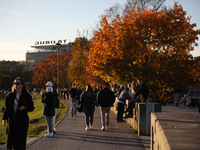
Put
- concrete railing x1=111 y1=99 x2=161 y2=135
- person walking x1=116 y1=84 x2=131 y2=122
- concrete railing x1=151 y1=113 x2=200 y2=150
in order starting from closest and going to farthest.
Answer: concrete railing x1=151 y1=113 x2=200 y2=150
concrete railing x1=111 y1=99 x2=161 y2=135
person walking x1=116 y1=84 x2=131 y2=122

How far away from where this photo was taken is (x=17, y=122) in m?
6.57

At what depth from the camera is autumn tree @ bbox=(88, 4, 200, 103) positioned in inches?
826

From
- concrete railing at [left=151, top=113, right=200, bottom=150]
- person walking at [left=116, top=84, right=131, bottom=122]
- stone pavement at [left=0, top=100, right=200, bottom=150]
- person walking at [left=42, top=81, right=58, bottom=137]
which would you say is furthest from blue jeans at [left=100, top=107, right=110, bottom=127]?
concrete railing at [left=151, top=113, right=200, bottom=150]

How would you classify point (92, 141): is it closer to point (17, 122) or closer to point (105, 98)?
point (105, 98)

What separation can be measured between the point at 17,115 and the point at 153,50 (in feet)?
53.1

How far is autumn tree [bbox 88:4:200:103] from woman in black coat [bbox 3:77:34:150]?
1436 centimetres

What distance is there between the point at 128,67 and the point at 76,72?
26903mm

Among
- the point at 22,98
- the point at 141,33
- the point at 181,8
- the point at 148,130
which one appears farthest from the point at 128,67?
the point at 22,98

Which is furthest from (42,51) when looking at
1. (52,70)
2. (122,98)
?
(122,98)

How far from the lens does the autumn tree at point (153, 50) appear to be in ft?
68.8

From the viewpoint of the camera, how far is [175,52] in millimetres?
21688

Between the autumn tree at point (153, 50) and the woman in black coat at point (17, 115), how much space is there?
1436 cm

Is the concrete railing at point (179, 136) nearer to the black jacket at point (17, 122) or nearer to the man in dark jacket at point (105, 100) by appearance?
the black jacket at point (17, 122)

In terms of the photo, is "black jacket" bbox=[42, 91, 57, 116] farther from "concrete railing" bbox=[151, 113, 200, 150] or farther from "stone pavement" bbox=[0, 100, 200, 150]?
"concrete railing" bbox=[151, 113, 200, 150]
